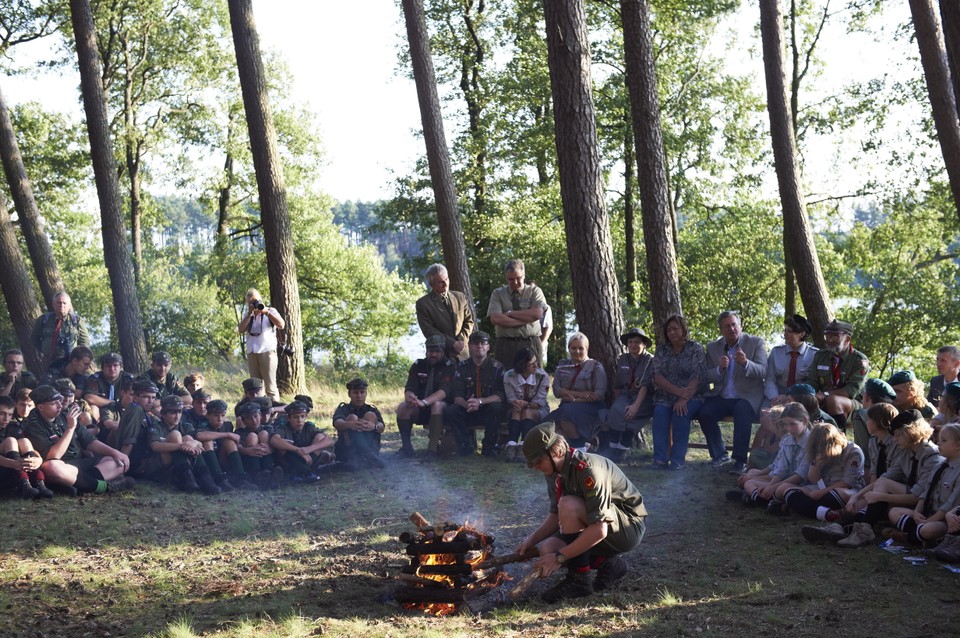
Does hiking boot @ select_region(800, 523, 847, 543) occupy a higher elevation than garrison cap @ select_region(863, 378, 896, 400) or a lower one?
lower

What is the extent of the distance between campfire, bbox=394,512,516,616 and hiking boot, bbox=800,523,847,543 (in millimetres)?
2219

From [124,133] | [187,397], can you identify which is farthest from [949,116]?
[124,133]

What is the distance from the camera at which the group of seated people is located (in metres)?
7.79

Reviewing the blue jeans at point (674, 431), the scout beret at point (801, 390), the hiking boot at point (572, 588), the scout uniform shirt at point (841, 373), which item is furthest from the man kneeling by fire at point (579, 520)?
the scout uniform shirt at point (841, 373)

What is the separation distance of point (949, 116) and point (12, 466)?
421 inches

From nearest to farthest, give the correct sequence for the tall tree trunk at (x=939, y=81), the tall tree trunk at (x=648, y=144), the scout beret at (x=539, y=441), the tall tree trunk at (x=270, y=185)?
the scout beret at (x=539, y=441) → the tall tree trunk at (x=939, y=81) → the tall tree trunk at (x=648, y=144) → the tall tree trunk at (x=270, y=185)

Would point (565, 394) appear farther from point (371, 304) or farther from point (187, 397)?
point (371, 304)

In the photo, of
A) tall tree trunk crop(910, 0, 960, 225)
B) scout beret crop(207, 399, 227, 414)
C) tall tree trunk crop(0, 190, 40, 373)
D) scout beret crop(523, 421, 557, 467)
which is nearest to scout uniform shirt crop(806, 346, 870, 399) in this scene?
tall tree trunk crop(910, 0, 960, 225)

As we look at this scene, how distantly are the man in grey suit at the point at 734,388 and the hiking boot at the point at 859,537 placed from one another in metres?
2.63

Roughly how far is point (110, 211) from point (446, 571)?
33.9 feet

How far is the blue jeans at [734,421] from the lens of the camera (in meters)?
8.74

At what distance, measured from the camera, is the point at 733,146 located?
26.5m

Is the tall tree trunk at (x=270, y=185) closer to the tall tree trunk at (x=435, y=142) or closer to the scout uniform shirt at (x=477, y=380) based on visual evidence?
the tall tree trunk at (x=435, y=142)

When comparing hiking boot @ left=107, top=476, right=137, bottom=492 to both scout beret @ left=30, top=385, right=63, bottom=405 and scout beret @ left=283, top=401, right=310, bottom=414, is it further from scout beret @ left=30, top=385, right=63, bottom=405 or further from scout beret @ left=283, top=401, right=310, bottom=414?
scout beret @ left=283, top=401, right=310, bottom=414
